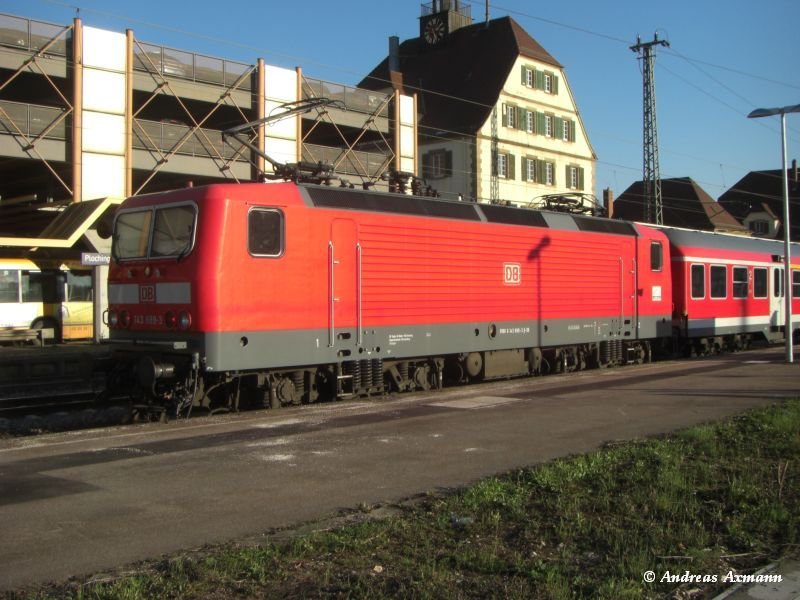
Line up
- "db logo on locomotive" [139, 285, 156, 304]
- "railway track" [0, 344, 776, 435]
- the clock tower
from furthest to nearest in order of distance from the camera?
the clock tower < "railway track" [0, 344, 776, 435] < "db logo on locomotive" [139, 285, 156, 304]

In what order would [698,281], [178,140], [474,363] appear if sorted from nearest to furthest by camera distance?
[474,363] < [698,281] < [178,140]

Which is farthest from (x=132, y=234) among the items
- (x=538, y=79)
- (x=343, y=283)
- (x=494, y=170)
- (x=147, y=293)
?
(x=538, y=79)

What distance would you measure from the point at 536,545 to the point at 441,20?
58.8 metres

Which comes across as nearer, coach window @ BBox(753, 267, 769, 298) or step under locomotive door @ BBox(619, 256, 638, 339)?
step under locomotive door @ BBox(619, 256, 638, 339)

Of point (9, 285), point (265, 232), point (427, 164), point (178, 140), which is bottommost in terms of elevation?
point (265, 232)

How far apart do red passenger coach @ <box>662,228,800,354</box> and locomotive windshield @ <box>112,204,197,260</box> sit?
14.5 meters

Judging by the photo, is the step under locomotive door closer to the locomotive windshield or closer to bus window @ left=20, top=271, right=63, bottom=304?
the locomotive windshield

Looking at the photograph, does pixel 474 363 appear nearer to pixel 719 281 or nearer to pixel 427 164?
pixel 719 281

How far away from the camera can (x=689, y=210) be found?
2813 inches

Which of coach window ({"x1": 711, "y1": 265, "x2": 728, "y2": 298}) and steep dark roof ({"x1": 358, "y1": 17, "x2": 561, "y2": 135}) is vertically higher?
steep dark roof ({"x1": 358, "y1": 17, "x2": 561, "y2": 135})

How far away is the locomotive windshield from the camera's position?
38.4 feet

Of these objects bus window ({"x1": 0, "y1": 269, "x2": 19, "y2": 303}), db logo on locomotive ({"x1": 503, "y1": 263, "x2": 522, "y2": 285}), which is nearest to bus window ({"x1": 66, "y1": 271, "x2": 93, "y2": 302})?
bus window ({"x1": 0, "y1": 269, "x2": 19, "y2": 303})

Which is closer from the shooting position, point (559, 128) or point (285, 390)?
point (285, 390)

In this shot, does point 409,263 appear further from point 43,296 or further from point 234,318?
point 43,296
